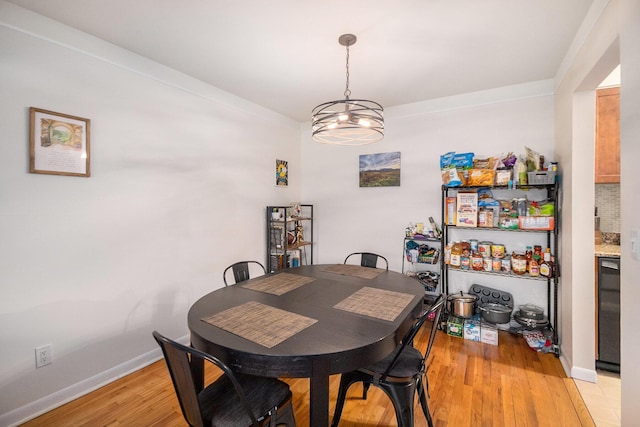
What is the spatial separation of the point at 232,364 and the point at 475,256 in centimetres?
252

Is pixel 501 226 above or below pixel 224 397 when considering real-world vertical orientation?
above

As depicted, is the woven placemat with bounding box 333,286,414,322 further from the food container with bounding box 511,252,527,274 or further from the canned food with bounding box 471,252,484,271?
the food container with bounding box 511,252,527,274

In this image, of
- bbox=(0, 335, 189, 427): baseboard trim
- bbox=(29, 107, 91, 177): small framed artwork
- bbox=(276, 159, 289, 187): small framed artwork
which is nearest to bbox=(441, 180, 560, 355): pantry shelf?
bbox=(276, 159, 289, 187): small framed artwork

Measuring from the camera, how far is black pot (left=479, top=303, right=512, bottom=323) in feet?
9.02

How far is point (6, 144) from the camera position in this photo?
5.65 feet

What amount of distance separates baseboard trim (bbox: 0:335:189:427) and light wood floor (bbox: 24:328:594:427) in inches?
1.7

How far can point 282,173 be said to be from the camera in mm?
3842

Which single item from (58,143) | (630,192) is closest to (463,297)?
(630,192)

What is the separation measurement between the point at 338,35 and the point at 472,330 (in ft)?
9.17

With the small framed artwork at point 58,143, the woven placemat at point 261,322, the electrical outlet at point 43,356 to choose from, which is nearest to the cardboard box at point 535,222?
the woven placemat at point 261,322

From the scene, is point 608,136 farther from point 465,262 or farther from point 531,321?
point 531,321

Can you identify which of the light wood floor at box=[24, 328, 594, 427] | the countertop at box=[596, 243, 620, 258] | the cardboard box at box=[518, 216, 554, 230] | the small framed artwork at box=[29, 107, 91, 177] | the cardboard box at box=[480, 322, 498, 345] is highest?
the small framed artwork at box=[29, 107, 91, 177]

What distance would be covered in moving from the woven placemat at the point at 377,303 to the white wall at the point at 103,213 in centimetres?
167

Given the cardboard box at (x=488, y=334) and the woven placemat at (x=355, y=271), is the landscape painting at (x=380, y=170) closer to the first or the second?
the woven placemat at (x=355, y=271)
